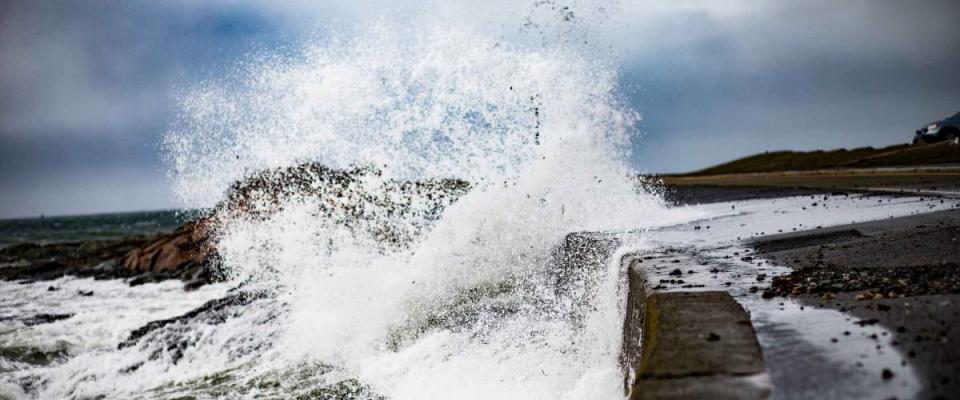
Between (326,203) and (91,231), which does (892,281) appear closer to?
(326,203)

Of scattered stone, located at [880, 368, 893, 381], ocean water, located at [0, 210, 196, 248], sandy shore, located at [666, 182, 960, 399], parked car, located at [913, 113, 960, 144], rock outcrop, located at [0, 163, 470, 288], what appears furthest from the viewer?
ocean water, located at [0, 210, 196, 248]

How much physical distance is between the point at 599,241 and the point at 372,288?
2793 mm

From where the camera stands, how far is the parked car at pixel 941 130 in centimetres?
2286

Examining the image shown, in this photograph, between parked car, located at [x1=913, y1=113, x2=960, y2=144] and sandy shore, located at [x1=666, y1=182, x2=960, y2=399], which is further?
parked car, located at [x1=913, y1=113, x2=960, y2=144]

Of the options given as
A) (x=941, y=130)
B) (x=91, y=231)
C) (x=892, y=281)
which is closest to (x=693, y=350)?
(x=892, y=281)

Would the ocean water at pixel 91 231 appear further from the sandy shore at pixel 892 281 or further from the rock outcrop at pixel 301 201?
the sandy shore at pixel 892 281

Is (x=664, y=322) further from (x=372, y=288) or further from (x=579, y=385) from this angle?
(x=372, y=288)

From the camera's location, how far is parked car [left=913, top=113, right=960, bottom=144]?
22.9 m

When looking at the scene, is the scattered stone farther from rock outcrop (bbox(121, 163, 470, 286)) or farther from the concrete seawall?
rock outcrop (bbox(121, 163, 470, 286))

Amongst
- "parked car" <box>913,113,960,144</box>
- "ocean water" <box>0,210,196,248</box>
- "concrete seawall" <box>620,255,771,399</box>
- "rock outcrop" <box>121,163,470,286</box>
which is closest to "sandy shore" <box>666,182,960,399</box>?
"concrete seawall" <box>620,255,771,399</box>

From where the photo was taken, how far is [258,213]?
13336mm

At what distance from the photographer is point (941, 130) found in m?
23.7

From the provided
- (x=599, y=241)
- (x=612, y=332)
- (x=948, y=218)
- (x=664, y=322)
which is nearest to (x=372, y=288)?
(x=599, y=241)

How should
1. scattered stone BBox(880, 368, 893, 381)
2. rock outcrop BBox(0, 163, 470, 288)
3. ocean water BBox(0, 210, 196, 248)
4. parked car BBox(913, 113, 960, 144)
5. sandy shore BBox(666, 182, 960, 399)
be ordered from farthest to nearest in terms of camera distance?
ocean water BBox(0, 210, 196, 248) < parked car BBox(913, 113, 960, 144) < rock outcrop BBox(0, 163, 470, 288) < sandy shore BBox(666, 182, 960, 399) < scattered stone BBox(880, 368, 893, 381)
